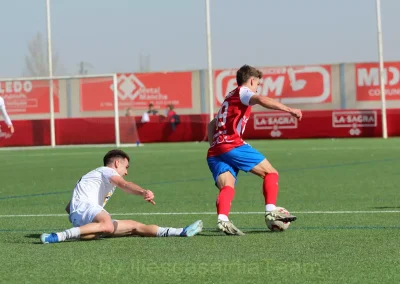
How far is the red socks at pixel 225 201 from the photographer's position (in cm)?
1097

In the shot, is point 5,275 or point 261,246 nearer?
point 5,275

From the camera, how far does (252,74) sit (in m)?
11.2

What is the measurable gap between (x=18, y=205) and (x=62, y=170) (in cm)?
972

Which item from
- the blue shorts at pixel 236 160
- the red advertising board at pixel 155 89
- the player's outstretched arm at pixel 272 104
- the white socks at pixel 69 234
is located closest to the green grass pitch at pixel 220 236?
the white socks at pixel 69 234

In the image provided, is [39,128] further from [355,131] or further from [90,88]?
[355,131]

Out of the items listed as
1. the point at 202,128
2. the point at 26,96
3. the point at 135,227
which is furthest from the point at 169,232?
the point at 202,128

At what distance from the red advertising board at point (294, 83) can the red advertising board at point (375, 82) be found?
210 centimetres

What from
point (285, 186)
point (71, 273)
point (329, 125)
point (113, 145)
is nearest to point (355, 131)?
point (329, 125)

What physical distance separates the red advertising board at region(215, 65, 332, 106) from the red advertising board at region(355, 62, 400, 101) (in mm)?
2099

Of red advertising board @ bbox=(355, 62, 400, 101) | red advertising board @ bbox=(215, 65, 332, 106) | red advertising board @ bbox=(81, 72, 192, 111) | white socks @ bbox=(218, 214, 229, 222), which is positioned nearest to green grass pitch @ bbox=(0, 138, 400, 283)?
white socks @ bbox=(218, 214, 229, 222)

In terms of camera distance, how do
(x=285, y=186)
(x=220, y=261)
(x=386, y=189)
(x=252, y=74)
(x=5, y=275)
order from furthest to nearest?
(x=285, y=186)
(x=386, y=189)
(x=252, y=74)
(x=220, y=261)
(x=5, y=275)

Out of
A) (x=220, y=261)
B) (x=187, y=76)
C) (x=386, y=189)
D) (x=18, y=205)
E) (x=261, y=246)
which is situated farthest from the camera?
(x=187, y=76)

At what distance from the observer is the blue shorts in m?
11.3

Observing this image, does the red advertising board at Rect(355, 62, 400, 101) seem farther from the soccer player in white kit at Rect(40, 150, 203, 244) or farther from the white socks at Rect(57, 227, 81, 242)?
the white socks at Rect(57, 227, 81, 242)
